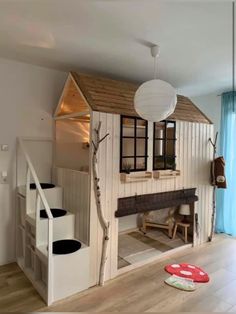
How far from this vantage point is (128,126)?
2980mm

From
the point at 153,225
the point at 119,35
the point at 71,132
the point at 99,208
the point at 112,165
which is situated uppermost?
the point at 119,35

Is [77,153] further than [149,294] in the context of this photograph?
Yes

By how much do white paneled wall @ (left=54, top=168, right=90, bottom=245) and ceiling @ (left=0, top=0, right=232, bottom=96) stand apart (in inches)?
54.7

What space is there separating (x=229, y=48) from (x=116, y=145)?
5.21 feet

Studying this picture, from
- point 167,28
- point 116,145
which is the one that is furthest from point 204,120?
point 167,28

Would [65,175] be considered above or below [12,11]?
below

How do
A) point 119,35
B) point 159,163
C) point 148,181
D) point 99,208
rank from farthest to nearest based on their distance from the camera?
point 159,163 → point 148,181 → point 99,208 → point 119,35

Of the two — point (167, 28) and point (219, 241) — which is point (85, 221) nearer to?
point (167, 28)

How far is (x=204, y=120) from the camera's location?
3.97 metres

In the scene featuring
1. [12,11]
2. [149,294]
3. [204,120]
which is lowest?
[149,294]

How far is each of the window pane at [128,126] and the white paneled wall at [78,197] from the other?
726 millimetres

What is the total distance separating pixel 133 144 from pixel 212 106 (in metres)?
2.40

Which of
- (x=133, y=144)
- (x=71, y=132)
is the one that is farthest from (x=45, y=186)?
(x=133, y=144)

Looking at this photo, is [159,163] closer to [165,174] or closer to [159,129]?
[165,174]
